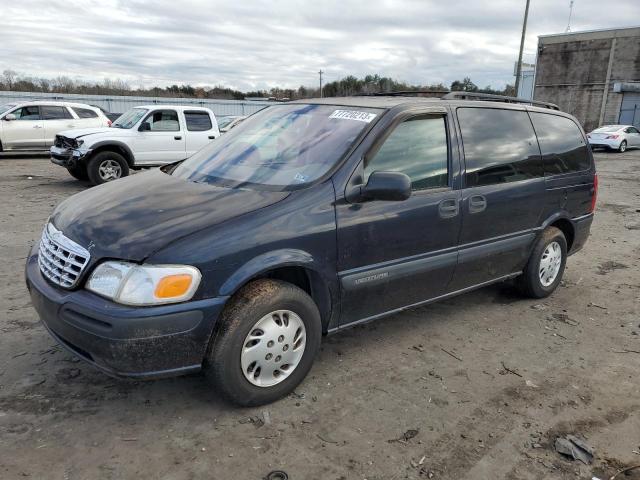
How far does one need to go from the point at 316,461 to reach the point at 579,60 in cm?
4331

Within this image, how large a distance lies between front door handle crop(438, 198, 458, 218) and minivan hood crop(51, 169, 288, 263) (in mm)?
1210

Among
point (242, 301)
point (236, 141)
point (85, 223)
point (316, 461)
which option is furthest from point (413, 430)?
point (236, 141)

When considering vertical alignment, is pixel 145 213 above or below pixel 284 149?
below

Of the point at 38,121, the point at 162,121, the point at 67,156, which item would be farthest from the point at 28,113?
the point at 162,121

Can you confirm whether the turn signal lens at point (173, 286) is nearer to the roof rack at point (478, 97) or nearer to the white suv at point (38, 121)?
the roof rack at point (478, 97)

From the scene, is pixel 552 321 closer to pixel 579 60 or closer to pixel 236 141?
pixel 236 141

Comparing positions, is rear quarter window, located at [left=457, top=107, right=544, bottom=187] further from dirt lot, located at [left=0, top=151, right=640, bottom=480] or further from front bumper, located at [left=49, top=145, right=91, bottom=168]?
front bumper, located at [left=49, top=145, right=91, bottom=168]

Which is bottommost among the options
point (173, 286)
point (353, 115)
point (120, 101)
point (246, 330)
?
point (246, 330)

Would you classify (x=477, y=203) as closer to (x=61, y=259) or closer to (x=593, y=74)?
(x=61, y=259)

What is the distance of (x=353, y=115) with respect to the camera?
3.56 meters

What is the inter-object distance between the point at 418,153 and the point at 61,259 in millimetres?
2360

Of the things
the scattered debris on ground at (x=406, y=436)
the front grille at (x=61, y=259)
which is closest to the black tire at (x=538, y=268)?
the scattered debris on ground at (x=406, y=436)

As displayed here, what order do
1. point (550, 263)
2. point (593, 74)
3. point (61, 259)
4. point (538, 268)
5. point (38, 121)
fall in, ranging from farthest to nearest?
point (593, 74) < point (38, 121) < point (550, 263) < point (538, 268) < point (61, 259)

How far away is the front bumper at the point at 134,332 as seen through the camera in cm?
253
